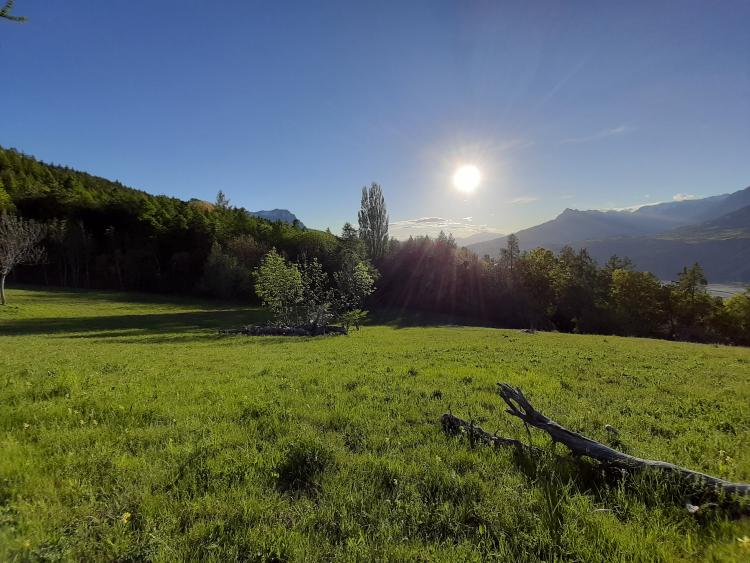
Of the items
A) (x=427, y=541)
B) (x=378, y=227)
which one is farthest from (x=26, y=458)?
(x=378, y=227)

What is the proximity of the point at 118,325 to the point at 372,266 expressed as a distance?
4056 centimetres

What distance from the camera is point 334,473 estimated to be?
506cm

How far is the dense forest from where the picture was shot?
199ft

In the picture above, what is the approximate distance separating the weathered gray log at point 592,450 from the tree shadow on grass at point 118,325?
28.9 meters

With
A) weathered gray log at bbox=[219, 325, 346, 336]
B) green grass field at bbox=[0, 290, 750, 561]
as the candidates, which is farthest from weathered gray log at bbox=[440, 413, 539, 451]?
weathered gray log at bbox=[219, 325, 346, 336]

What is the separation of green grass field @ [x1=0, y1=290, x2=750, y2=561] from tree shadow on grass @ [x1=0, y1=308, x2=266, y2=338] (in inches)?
968

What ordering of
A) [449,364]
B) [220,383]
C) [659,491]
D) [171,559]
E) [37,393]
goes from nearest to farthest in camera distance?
[171,559], [659,491], [37,393], [220,383], [449,364]

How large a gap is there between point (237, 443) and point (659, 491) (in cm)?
617

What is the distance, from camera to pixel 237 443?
6.07 meters

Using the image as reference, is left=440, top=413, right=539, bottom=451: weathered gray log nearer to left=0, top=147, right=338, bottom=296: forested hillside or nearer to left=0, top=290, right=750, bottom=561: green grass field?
left=0, top=290, right=750, bottom=561: green grass field

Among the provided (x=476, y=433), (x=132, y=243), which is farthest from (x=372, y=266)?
(x=476, y=433)

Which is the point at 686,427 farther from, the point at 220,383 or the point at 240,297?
the point at 240,297

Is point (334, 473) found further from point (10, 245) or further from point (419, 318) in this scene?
point (10, 245)

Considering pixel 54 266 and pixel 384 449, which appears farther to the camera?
pixel 54 266
